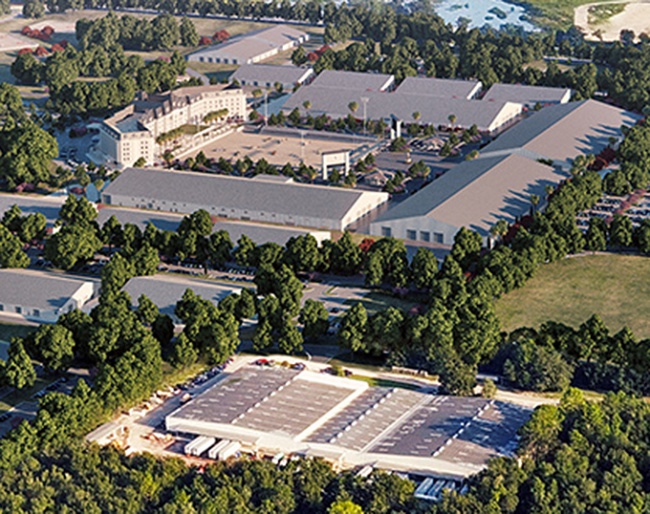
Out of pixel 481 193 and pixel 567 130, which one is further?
pixel 567 130

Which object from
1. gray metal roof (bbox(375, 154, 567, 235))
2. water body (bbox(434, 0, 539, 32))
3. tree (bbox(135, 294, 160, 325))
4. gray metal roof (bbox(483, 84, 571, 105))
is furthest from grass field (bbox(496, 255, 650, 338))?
water body (bbox(434, 0, 539, 32))

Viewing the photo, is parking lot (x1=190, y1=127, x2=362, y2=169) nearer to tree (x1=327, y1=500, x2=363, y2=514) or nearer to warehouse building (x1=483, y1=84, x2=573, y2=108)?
warehouse building (x1=483, y1=84, x2=573, y2=108)

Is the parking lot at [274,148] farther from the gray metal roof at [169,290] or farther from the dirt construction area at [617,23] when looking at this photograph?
the dirt construction area at [617,23]

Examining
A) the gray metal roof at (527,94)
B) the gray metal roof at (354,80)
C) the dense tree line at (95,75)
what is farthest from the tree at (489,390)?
the dense tree line at (95,75)

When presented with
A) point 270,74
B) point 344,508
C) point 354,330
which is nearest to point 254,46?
point 270,74

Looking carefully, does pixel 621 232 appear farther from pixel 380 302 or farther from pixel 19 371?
pixel 19 371
